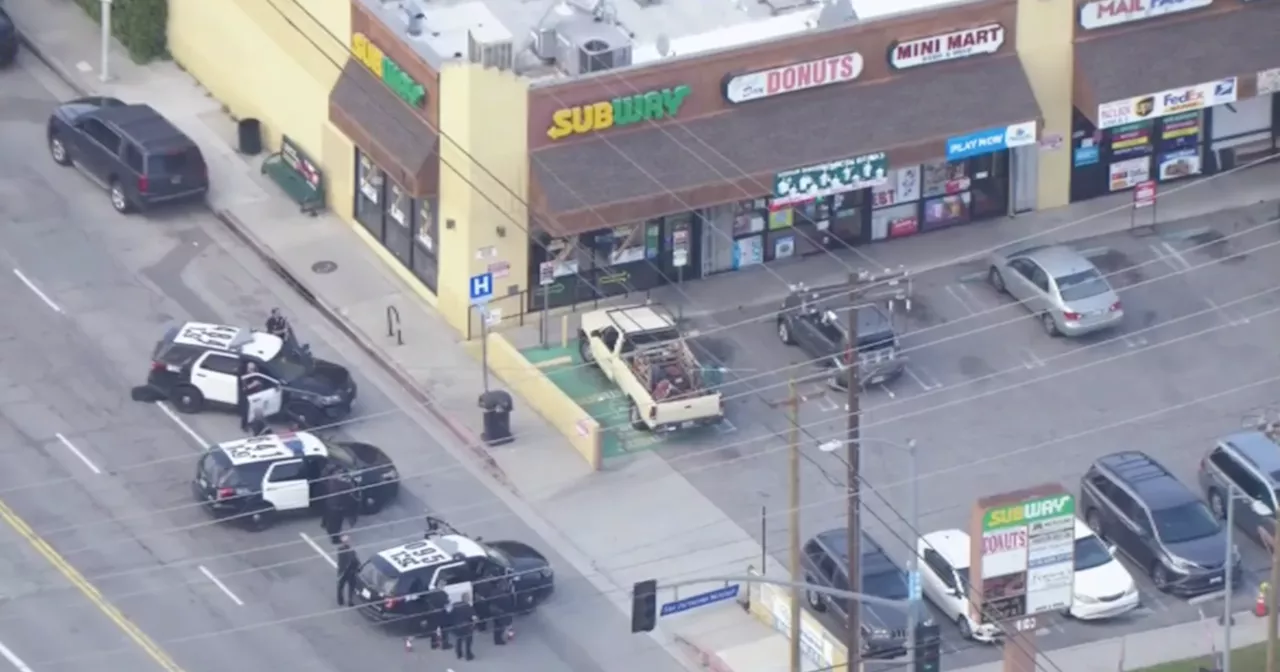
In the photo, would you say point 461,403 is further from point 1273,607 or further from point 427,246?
point 1273,607

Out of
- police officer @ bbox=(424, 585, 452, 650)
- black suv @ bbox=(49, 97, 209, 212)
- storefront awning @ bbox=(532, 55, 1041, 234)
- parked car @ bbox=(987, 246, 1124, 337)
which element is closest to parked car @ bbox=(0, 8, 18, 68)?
black suv @ bbox=(49, 97, 209, 212)

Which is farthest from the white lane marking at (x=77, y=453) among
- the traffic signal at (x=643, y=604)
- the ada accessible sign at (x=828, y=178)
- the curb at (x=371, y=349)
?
the traffic signal at (x=643, y=604)

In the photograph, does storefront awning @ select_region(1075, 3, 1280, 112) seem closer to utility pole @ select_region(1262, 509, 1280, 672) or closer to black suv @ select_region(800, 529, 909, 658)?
black suv @ select_region(800, 529, 909, 658)

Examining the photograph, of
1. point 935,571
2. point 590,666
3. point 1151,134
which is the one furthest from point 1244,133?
point 590,666

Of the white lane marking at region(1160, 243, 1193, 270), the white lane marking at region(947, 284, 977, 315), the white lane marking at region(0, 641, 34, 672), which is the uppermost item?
the white lane marking at region(0, 641, 34, 672)

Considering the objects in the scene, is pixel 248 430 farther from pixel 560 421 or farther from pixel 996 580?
pixel 996 580

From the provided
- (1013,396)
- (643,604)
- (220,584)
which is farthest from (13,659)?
(1013,396)
